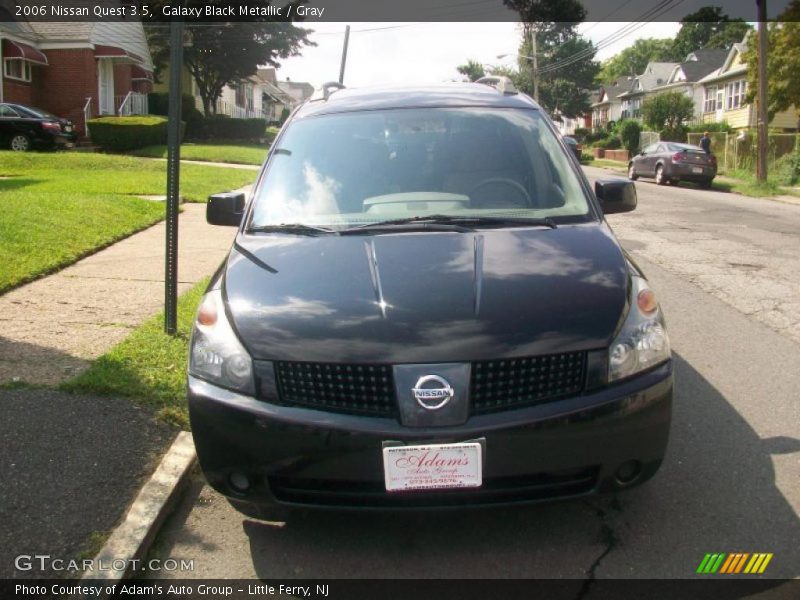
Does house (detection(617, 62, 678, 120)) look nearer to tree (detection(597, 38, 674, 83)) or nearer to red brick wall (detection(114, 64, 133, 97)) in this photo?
tree (detection(597, 38, 674, 83))

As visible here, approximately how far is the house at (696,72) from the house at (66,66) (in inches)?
1730

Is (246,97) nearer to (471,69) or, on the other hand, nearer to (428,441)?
(471,69)

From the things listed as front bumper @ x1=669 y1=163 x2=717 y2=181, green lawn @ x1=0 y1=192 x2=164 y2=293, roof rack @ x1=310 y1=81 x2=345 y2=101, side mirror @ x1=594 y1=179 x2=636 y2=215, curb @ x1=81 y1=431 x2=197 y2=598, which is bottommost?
curb @ x1=81 y1=431 x2=197 y2=598

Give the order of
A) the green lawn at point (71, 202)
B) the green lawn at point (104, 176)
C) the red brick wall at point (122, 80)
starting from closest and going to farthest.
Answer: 1. the green lawn at point (71, 202)
2. the green lawn at point (104, 176)
3. the red brick wall at point (122, 80)

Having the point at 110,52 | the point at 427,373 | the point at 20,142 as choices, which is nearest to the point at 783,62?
the point at 110,52

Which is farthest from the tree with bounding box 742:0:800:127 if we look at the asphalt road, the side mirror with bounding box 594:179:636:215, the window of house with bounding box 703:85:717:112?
the asphalt road

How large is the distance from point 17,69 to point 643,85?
57.6m

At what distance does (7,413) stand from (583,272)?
3.04 m

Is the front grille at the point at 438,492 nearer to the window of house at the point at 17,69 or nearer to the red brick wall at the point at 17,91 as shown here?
the red brick wall at the point at 17,91

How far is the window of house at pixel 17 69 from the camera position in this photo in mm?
29484

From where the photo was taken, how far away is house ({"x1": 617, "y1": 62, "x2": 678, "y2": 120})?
72.8m

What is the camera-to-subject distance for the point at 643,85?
74.2 meters

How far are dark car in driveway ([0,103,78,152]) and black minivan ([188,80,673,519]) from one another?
22986 mm

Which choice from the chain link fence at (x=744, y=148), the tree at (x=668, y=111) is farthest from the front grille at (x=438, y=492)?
the tree at (x=668, y=111)
